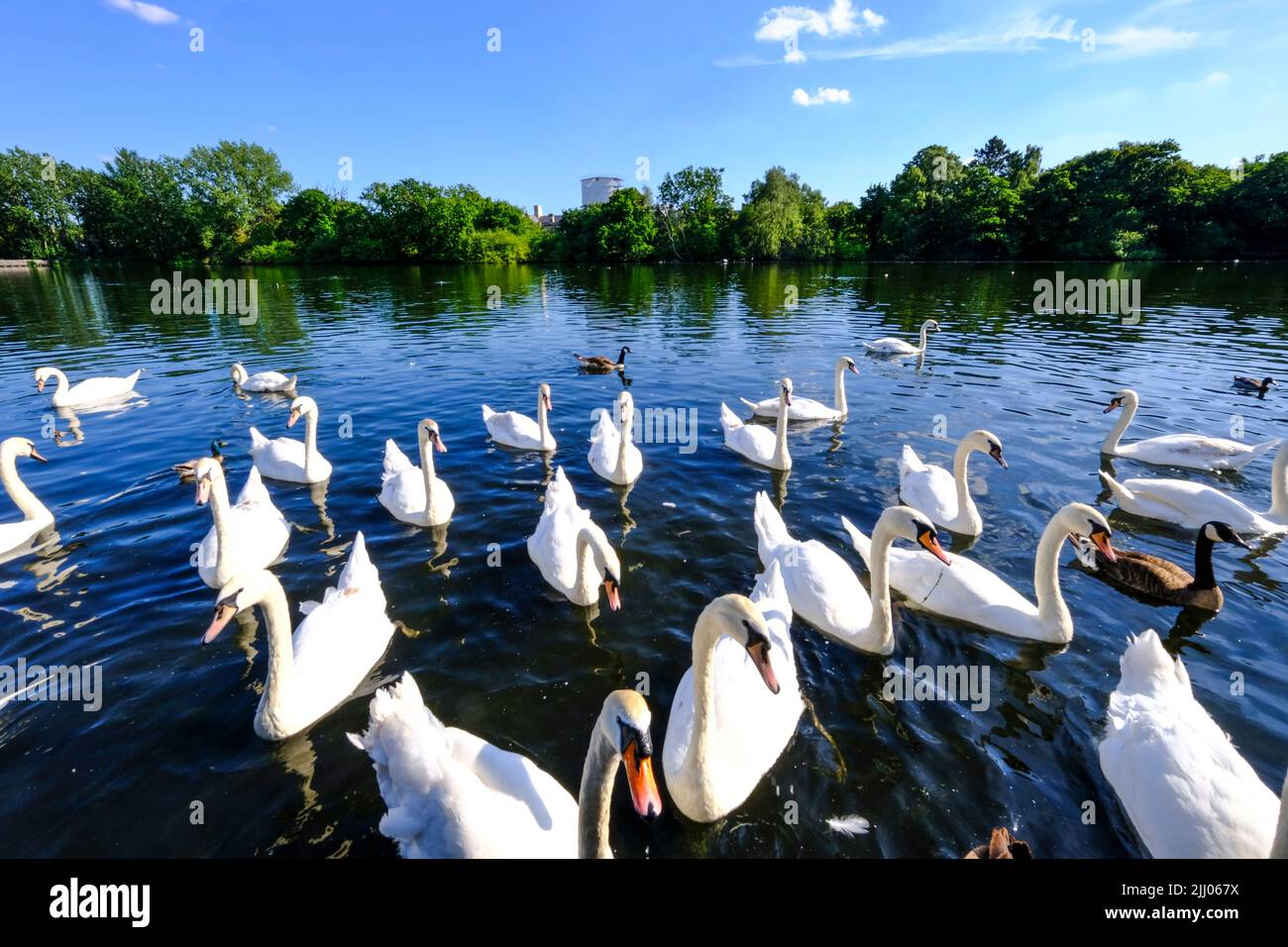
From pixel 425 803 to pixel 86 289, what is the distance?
221 ft

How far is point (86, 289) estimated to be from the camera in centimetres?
4769

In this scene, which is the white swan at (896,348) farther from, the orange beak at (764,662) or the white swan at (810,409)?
the orange beak at (764,662)

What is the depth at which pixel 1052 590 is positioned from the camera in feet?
18.7

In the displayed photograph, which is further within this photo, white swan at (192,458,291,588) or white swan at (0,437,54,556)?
white swan at (0,437,54,556)

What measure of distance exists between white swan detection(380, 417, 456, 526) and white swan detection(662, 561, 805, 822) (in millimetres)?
5213

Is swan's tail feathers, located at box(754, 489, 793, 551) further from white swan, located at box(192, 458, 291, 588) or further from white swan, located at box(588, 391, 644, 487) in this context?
white swan, located at box(192, 458, 291, 588)

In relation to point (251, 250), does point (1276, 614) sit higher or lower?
lower

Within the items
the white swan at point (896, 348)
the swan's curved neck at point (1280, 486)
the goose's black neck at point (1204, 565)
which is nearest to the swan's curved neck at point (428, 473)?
the goose's black neck at point (1204, 565)

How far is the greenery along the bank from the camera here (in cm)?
7019

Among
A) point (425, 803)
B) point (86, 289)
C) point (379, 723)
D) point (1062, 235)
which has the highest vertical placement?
point (1062, 235)

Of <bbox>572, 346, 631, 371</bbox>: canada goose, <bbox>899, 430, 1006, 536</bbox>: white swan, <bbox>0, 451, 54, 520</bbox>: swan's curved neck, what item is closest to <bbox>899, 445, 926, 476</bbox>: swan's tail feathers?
<bbox>899, 430, 1006, 536</bbox>: white swan
